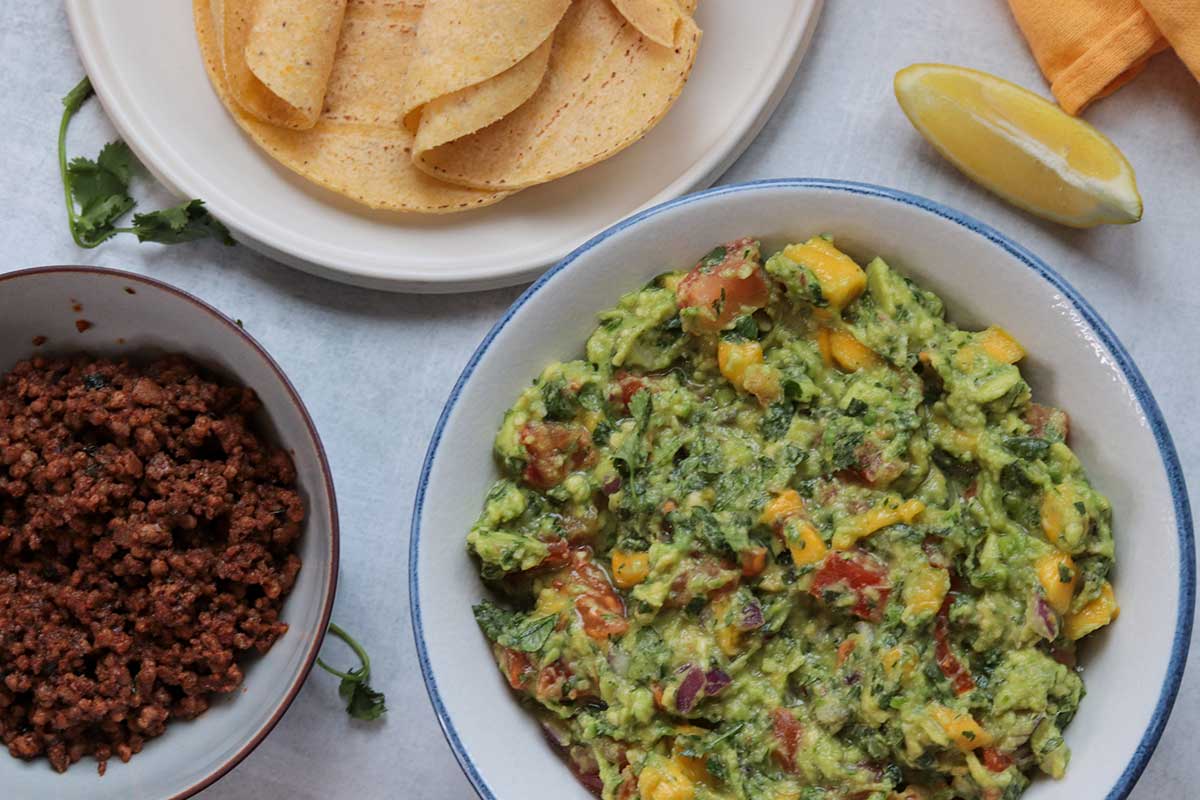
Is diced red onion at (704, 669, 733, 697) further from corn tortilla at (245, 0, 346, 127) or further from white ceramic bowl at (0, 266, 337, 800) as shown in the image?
corn tortilla at (245, 0, 346, 127)

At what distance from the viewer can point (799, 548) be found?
2.07 metres

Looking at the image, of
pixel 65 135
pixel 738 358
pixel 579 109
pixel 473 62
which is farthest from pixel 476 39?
pixel 65 135

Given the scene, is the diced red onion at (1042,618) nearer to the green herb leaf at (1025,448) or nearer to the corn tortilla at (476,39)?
the green herb leaf at (1025,448)

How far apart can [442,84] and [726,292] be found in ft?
2.47

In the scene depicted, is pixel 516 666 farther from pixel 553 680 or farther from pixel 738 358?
pixel 738 358

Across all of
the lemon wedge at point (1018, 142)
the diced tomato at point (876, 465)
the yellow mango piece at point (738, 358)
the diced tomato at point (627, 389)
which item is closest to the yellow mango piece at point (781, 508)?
the diced tomato at point (876, 465)

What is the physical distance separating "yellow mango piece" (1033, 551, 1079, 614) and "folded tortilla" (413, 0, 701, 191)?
45.3 inches

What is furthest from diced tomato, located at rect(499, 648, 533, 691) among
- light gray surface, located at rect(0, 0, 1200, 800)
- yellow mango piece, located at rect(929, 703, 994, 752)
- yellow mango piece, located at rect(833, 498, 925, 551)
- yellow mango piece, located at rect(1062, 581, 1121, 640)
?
yellow mango piece, located at rect(1062, 581, 1121, 640)

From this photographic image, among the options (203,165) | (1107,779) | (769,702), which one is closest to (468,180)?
(203,165)

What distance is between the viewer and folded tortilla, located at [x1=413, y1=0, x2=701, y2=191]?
248cm

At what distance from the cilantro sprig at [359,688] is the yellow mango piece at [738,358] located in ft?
3.35

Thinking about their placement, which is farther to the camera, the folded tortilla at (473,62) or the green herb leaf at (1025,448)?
the folded tortilla at (473,62)

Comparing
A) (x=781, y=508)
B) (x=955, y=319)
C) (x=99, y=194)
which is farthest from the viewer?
(x=99, y=194)

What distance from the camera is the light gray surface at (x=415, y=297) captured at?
102 inches
